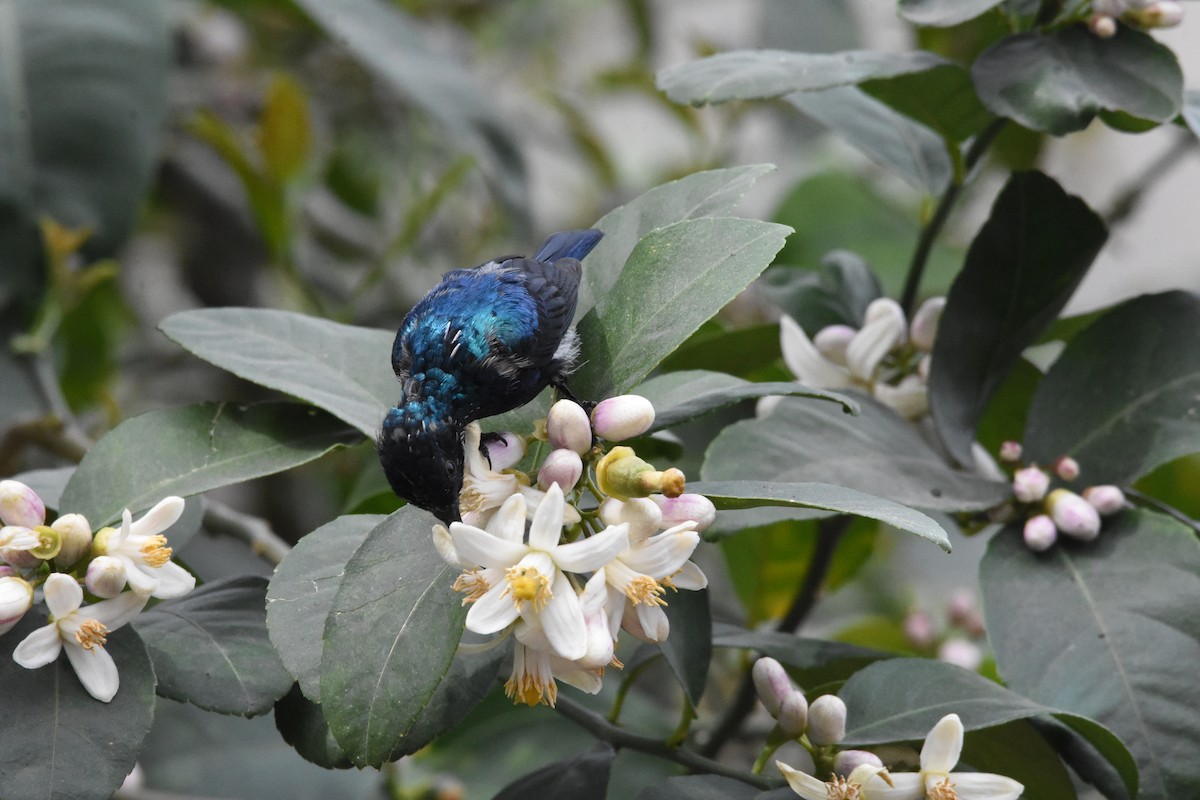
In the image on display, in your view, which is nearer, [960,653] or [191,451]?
[191,451]

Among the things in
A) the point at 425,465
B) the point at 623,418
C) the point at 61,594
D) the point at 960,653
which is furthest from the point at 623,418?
the point at 960,653

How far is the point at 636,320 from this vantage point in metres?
0.65

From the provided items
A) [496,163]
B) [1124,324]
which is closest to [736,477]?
[1124,324]

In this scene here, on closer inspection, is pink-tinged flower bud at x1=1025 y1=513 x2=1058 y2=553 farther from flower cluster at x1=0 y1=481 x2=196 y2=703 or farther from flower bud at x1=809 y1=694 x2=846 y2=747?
flower cluster at x1=0 y1=481 x2=196 y2=703

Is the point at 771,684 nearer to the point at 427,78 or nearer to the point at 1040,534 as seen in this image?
the point at 1040,534

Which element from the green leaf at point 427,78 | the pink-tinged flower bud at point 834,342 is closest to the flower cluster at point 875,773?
the pink-tinged flower bud at point 834,342

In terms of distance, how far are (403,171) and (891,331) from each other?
6.51 ft

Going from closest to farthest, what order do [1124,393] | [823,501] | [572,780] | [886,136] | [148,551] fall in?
[823,501] → [148,551] → [572,780] → [1124,393] → [886,136]

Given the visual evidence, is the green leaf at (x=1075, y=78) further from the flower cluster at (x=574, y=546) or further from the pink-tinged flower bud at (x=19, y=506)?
the pink-tinged flower bud at (x=19, y=506)

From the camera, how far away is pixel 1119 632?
0.74 metres

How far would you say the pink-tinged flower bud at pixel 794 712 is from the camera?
695mm

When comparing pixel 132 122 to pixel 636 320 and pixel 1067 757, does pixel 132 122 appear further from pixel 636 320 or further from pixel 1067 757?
pixel 1067 757

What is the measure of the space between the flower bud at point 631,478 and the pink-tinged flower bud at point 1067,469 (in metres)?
0.43

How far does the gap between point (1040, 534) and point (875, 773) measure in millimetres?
255
